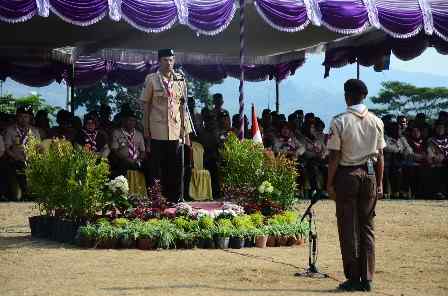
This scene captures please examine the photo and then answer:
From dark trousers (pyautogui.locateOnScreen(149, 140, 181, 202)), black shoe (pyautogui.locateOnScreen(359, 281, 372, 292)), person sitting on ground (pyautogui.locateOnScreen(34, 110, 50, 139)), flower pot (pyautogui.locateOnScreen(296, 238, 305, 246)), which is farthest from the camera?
person sitting on ground (pyautogui.locateOnScreen(34, 110, 50, 139))

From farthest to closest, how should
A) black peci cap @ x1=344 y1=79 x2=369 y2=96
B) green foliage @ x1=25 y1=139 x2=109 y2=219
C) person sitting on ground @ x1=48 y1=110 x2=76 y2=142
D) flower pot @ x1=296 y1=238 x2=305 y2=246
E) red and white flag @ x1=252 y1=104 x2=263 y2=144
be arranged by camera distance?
person sitting on ground @ x1=48 y1=110 x2=76 y2=142, red and white flag @ x1=252 y1=104 x2=263 y2=144, flower pot @ x1=296 y1=238 x2=305 y2=246, green foliage @ x1=25 y1=139 x2=109 y2=219, black peci cap @ x1=344 y1=79 x2=369 y2=96

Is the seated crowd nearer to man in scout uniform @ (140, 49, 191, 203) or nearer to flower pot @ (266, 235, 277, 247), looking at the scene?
man in scout uniform @ (140, 49, 191, 203)

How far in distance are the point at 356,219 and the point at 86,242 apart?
11.8 ft

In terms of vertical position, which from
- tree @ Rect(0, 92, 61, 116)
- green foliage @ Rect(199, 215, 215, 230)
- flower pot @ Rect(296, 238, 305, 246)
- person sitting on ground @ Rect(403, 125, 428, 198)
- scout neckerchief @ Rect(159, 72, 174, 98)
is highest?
tree @ Rect(0, 92, 61, 116)

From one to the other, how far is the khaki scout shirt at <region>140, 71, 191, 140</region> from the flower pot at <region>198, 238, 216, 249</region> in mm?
1535

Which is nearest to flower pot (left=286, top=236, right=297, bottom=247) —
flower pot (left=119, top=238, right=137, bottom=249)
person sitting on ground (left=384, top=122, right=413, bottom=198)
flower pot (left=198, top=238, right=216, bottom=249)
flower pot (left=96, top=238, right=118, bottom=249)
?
flower pot (left=198, top=238, right=216, bottom=249)

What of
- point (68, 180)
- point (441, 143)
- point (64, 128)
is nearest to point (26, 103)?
point (64, 128)

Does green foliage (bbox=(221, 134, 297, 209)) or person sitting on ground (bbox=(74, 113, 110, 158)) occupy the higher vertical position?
person sitting on ground (bbox=(74, 113, 110, 158))

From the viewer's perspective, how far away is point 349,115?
7.41 m

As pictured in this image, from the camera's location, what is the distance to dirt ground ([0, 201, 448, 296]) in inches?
288

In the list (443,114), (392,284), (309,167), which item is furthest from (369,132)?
(443,114)

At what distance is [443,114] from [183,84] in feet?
29.7

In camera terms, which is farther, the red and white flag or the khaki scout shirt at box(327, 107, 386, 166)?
the red and white flag

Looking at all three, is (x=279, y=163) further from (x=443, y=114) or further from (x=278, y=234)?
(x=443, y=114)
